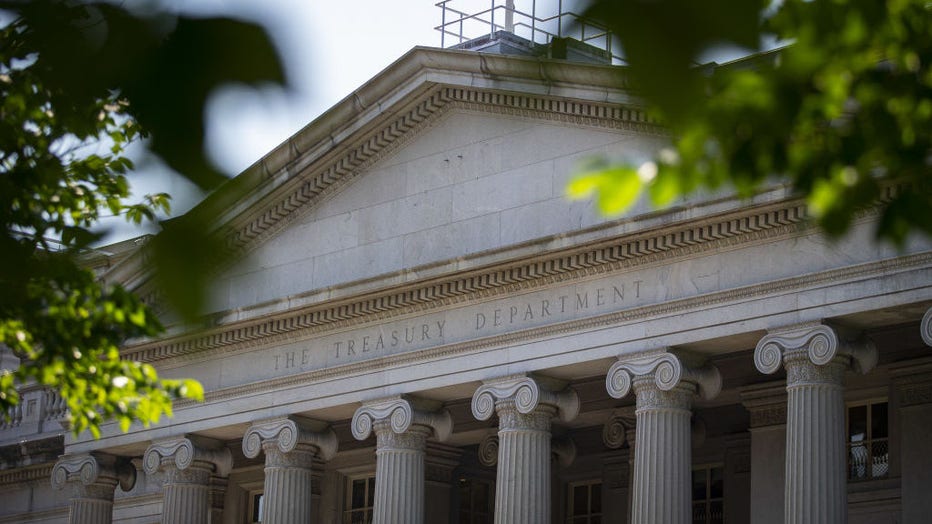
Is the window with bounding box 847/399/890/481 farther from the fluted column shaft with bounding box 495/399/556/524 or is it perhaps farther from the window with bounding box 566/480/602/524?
the window with bounding box 566/480/602/524

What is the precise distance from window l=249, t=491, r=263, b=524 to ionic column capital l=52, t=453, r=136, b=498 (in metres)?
2.97

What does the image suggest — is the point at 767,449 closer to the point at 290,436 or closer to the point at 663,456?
the point at 663,456

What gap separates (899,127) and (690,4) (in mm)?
3221

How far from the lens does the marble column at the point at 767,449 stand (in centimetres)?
2841

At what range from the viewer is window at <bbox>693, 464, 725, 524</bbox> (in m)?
31.4

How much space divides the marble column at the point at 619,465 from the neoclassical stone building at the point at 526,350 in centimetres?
6

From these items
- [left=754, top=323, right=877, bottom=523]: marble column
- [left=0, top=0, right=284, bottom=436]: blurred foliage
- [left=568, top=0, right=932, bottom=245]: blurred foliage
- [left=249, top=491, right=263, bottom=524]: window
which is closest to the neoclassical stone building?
[left=754, top=323, right=877, bottom=523]: marble column

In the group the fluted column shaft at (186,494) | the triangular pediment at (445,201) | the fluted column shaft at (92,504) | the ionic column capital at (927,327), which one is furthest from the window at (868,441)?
the fluted column shaft at (92,504)

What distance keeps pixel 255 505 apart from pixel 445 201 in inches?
446

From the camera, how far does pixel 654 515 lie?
84.8ft

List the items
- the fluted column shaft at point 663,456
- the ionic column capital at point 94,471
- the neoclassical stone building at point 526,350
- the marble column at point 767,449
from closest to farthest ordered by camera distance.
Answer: the neoclassical stone building at point 526,350 < the fluted column shaft at point 663,456 < the marble column at point 767,449 < the ionic column capital at point 94,471

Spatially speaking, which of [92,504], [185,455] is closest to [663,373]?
[185,455]

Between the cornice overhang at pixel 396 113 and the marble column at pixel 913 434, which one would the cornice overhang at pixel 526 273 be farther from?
the marble column at pixel 913 434

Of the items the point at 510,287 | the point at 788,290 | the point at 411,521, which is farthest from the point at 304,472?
the point at 788,290
